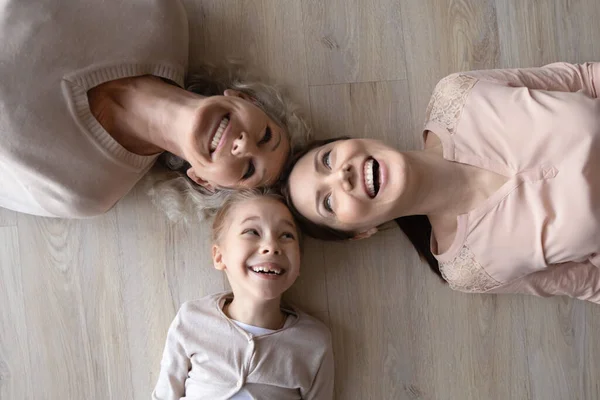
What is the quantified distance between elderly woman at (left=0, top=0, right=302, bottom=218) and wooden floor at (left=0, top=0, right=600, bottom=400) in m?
0.19

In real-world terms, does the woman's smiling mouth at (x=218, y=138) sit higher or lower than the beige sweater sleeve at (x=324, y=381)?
higher

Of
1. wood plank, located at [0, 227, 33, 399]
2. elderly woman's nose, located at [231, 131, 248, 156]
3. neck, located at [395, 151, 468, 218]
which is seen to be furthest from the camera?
wood plank, located at [0, 227, 33, 399]

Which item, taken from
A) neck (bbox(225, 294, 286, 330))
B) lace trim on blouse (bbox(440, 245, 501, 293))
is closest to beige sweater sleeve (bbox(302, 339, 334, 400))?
neck (bbox(225, 294, 286, 330))

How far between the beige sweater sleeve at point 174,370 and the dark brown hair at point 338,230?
44 cm

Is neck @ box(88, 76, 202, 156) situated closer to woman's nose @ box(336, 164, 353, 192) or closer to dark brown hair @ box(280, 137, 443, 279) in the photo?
dark brown hair @ box(280, 137, 443, 279)

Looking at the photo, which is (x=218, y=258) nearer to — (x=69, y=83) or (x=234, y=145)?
(x=234, y=145)

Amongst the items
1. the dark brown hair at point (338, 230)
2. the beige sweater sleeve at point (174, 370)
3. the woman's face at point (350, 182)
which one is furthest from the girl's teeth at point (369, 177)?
the beige sweater sleeve at point (174, 370)

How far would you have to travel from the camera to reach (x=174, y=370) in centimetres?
133

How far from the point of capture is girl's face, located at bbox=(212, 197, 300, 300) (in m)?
1.23

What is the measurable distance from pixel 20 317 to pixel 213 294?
548 mm

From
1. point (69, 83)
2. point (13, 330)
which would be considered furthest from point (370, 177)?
point (13, 330)

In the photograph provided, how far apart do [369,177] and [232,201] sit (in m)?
0.38

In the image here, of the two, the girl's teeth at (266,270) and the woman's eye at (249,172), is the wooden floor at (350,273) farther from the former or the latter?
the woman's eye at (249,172)

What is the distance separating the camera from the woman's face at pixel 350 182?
42.9 inches
